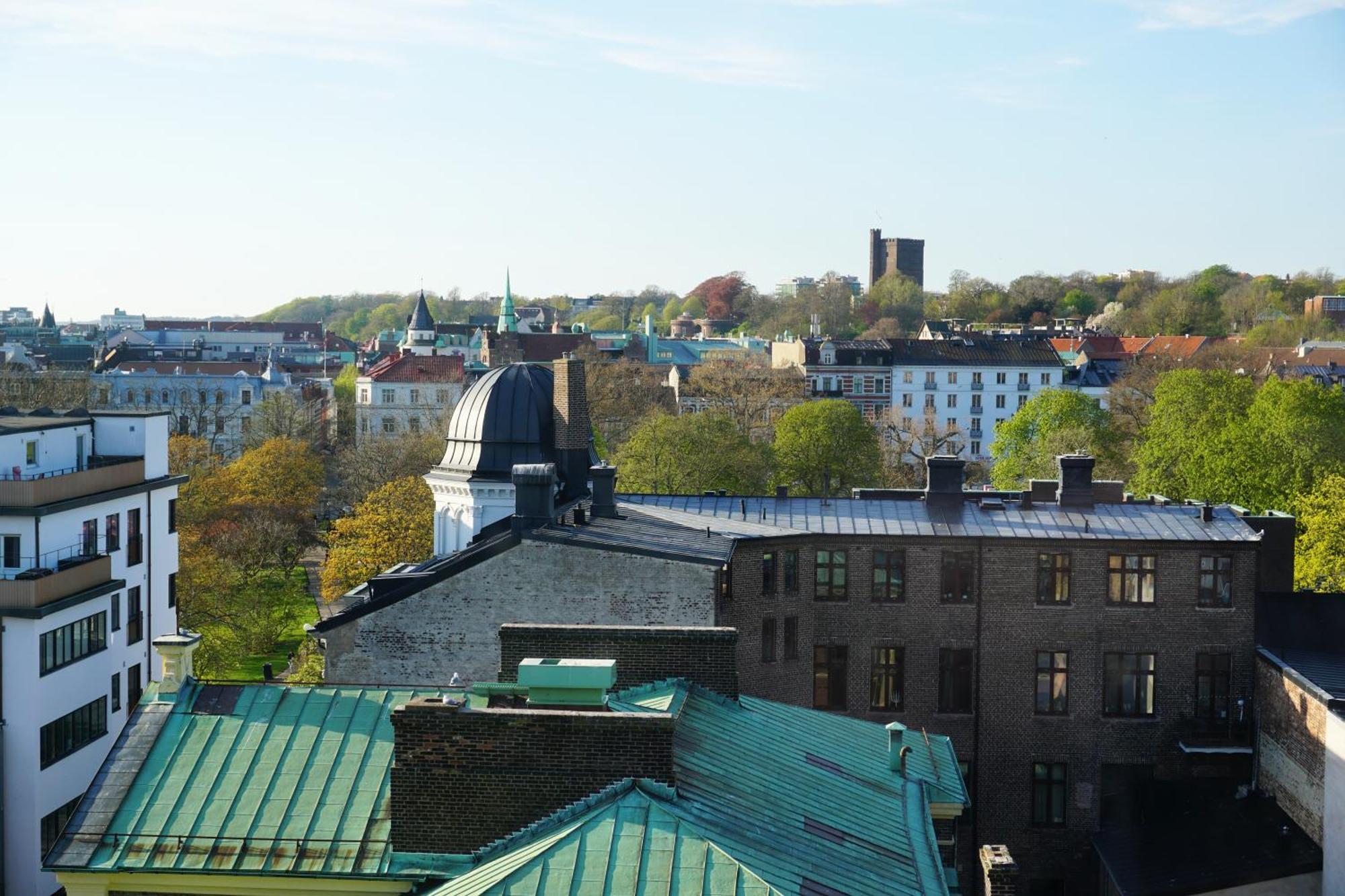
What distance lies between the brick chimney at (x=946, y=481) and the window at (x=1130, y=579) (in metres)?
4.06

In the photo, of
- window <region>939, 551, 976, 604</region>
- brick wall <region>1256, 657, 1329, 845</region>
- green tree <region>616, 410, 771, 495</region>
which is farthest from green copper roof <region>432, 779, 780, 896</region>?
green tree <region>616, 410, 771, 495</region>

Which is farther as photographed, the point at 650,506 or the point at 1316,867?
the point at 650,506

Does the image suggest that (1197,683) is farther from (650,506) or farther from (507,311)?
(507,311)

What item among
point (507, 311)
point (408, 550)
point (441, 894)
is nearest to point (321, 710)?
point (441, 894)

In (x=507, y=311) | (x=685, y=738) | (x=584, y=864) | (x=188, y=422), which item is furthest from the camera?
(x=507, y=311)

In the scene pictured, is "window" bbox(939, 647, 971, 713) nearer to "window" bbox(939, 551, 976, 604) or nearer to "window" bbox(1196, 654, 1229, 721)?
"window" bbox(939, 551, 976, 604)

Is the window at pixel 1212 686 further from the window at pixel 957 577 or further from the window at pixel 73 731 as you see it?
the window at pixel 73 731

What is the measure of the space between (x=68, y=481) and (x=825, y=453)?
4282 centimetres

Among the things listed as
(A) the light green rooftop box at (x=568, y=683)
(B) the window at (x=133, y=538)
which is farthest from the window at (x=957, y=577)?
(B) the window at (x=133, y=538)

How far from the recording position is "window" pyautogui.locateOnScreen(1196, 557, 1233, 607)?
34.2m

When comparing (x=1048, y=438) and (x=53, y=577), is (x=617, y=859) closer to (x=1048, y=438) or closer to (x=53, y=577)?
(x=53, y=577)

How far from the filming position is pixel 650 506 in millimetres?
37812

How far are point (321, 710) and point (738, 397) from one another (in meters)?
72.9

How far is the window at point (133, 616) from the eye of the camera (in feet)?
131
